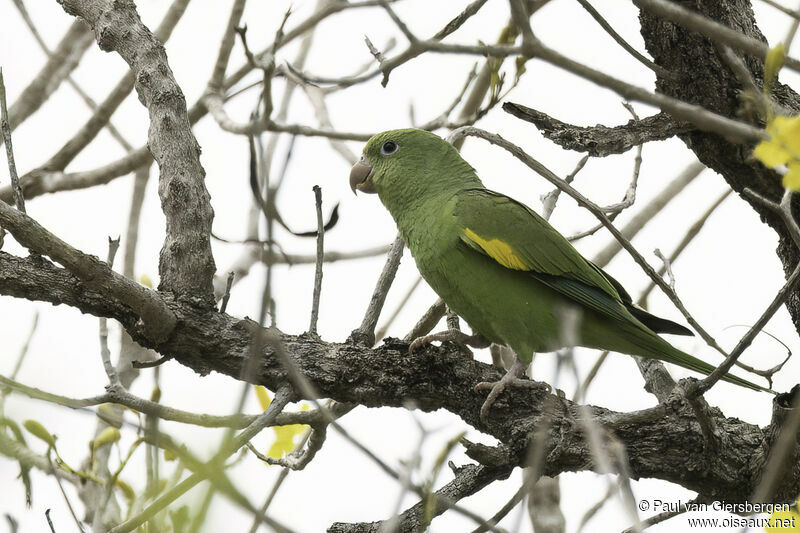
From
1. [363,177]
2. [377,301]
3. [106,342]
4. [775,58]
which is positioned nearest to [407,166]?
[363,177]

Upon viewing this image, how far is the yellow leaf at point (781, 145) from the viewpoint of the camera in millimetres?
1151

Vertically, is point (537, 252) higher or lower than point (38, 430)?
higher

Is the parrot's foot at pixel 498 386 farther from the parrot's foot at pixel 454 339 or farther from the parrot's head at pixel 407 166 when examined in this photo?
the parrot's head at pixel 407 166

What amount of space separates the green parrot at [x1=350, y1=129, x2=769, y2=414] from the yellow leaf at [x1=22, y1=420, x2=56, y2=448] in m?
1.56

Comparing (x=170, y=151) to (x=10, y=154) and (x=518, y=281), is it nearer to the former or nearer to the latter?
(x=10, y=154)

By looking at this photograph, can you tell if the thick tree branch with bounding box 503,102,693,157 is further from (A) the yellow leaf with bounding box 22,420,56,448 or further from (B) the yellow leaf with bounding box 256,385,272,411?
(A) the yellow leaf with bounding box 22,420,56,448

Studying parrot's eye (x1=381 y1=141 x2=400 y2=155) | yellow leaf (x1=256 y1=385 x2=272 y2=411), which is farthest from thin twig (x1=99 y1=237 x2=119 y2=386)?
parrot's eye (x1=381 y1=141 x2=400 y2=155)

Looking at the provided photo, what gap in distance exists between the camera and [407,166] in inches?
160

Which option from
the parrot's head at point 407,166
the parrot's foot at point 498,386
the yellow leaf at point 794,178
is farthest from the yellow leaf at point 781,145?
the parrot's head at point 407,166

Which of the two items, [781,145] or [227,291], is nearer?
[781,145]

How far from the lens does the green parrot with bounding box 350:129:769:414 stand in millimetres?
3424

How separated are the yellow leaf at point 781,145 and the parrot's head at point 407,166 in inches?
109

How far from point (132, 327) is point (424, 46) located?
4.87 ft

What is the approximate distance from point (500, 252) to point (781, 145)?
7.50 ft
